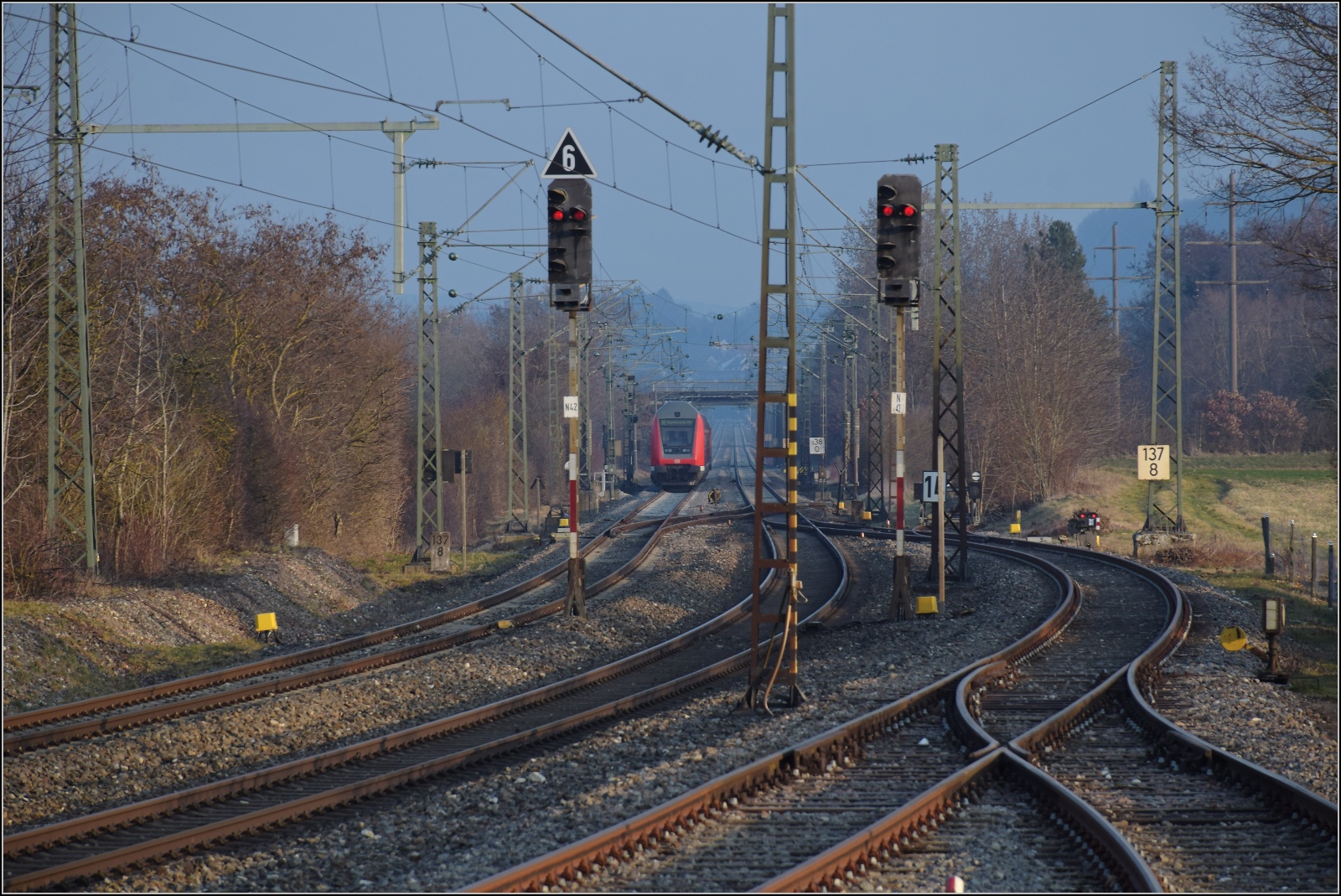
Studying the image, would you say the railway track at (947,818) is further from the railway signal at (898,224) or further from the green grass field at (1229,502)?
the green grass field at (1229,502)

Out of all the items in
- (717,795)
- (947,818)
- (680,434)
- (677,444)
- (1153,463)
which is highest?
→ (680,434)

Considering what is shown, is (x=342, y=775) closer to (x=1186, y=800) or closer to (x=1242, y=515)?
(x=1186, y=800)

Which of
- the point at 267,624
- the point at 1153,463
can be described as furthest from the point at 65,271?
the point at 1153,463

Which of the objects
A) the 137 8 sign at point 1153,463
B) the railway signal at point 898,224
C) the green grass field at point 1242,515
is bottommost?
the green grass field at point 1242,515

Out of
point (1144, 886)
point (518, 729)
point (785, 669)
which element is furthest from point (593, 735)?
point (1144, 886)

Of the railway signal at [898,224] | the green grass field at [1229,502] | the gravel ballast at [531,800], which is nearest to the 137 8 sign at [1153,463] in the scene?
the green grass field at [1229,502]

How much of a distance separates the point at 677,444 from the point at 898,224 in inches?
1890

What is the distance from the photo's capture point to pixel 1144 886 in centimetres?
628

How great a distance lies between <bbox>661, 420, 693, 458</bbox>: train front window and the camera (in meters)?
61.8

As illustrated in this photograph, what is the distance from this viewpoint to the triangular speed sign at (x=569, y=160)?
14.9 meters

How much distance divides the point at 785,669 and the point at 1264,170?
10326 millimetres

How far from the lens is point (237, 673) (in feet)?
46.7

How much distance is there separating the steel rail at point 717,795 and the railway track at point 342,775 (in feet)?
8.74

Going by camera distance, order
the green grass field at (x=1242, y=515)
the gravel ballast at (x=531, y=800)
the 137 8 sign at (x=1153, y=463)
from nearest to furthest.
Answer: the gravel ballast at (x=531, y=800), the green grass field at (x=1242, y=515), the 137 8 sign at (x=1153, y=463)
